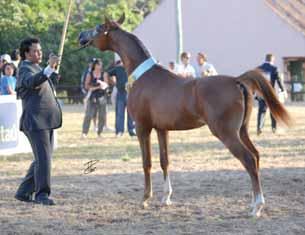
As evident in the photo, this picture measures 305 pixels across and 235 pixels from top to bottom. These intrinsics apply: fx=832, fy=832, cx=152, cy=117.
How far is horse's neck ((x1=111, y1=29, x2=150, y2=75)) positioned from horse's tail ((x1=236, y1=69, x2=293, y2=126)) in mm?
1577

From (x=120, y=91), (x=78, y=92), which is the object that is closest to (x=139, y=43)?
(x=120, y=91)

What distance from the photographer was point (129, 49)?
1070 centimetres

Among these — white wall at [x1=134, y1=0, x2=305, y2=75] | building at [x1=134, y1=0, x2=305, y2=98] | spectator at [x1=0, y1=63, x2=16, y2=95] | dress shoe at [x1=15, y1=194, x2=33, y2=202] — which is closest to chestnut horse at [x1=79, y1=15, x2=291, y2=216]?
dress shoe at [x1=15, y1=194, x2=33, y2=202]

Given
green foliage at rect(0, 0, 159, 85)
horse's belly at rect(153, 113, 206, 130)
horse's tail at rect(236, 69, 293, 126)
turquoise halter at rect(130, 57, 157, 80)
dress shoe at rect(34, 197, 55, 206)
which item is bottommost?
dress shoe at rect(34, 197, 55, 206)

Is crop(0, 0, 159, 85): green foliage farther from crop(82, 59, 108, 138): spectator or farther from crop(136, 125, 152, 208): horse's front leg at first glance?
crop(136, 125, 152, 208): horse's front leg

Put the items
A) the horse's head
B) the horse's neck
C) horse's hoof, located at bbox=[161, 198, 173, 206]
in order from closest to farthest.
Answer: horse's hoof, located at bbox=[161, 198, 173, 206], the horse's neck, the horse's head

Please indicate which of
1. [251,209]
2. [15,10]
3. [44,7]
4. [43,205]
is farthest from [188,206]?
[44,7]

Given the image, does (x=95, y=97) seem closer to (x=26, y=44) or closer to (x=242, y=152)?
(x=26, y=44)

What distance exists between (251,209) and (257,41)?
1421 inches

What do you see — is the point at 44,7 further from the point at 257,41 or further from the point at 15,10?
the point at 257,41

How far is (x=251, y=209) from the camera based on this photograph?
964cm

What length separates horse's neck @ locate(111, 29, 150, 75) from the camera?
10648 mm

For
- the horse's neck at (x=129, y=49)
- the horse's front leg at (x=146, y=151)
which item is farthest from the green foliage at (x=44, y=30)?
the horse's front leg at (x=146, y=151)

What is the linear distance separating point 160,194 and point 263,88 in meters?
2.38
